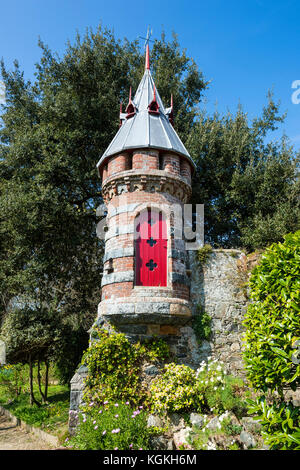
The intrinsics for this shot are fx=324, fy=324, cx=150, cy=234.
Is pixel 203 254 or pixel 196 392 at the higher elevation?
pixel 203 254

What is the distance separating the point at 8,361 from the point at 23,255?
3.77m

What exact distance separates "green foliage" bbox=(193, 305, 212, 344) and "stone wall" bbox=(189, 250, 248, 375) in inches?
5.0

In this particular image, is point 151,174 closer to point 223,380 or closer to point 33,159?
point 223,380

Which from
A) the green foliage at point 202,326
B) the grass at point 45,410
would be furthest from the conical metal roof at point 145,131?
the grass at point 45,410

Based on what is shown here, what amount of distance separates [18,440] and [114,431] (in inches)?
184

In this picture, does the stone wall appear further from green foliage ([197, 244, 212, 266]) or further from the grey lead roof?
the grey lead roof

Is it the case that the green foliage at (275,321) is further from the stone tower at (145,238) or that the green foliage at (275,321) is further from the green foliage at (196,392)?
the stone tower at (145,238)

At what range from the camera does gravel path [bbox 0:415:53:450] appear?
8180mm

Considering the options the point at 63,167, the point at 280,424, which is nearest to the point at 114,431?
the point at 280,424

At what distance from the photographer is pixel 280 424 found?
5.07m

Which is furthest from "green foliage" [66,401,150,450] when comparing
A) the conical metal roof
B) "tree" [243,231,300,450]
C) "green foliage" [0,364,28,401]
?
"green foliage" [0,364,28,401]

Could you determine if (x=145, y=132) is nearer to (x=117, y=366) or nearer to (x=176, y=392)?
(x=117, y=366)

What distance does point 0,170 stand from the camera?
14.2 m
